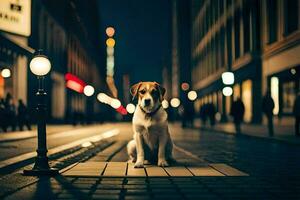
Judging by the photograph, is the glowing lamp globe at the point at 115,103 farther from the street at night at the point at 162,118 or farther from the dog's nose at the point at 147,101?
the dog's nose at the point at 147,101

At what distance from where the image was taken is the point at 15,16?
10227 mm

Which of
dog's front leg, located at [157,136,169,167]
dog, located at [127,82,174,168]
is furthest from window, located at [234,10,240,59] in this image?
dog, located at [127,82,174,168]

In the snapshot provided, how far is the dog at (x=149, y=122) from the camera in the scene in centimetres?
798

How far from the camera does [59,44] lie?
5219 cm

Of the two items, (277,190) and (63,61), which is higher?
(63,61)

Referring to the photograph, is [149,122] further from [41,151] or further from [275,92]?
[275,92]

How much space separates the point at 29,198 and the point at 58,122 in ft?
146

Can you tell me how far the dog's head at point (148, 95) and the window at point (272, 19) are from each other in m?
25.1

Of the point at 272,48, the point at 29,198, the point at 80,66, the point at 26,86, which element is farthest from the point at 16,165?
the point at 80,66

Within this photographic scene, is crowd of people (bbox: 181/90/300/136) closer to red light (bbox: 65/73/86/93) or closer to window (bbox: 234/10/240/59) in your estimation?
window (bbox: 234/10/240/59)

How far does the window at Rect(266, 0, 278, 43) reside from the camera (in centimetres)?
3192

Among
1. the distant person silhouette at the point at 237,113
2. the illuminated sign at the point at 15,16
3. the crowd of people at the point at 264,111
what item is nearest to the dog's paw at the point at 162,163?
the illuminated sign at the point at 15,16

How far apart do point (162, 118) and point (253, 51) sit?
28.5m

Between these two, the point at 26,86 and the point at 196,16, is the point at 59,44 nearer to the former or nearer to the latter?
the point at 26,86
